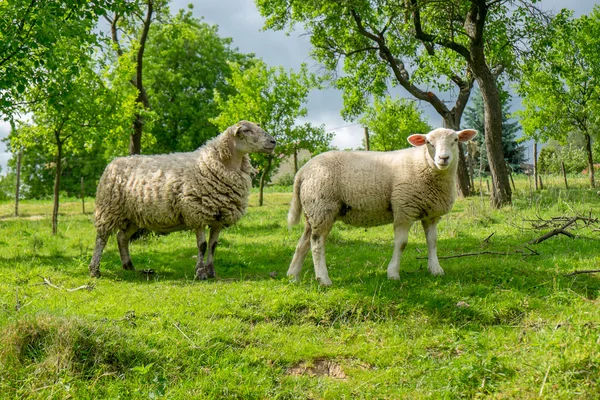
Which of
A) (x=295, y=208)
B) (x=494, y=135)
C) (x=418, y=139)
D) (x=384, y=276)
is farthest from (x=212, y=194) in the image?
(x=494, y=135)

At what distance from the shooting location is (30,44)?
9016mm

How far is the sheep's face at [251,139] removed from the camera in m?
8.65

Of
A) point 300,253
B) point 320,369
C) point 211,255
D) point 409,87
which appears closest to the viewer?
point 320,369

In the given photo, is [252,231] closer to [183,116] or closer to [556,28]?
[556,28]

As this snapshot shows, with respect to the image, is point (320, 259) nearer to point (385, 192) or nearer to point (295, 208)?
point (295, 208)

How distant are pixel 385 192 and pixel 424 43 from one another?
1499cm

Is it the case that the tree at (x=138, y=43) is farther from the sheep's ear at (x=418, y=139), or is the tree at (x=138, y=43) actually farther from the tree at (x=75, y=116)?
the sheep's ear at (x=418, y=139)

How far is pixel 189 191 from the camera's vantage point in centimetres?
844

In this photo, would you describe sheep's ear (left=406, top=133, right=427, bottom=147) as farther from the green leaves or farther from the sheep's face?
the green leaves

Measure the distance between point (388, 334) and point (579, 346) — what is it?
5.98ft

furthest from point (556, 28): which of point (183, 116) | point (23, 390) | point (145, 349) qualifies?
point (183, 116)

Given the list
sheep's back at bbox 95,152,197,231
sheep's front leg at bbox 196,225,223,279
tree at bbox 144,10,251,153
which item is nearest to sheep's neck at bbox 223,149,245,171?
sheep's back at bbox 95,152,197,231

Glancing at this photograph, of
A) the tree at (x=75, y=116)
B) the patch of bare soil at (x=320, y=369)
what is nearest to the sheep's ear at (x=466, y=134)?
the patch of bare soil at (x=320, y=369)

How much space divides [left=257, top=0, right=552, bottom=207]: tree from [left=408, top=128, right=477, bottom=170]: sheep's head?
370 inches
